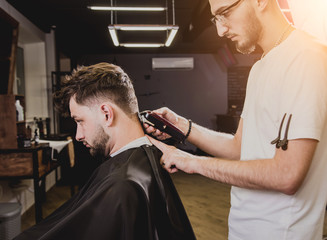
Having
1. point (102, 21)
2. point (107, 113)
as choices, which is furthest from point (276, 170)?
point (102, 21)

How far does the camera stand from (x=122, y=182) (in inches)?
34.8

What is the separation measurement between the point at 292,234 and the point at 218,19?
2.81ft

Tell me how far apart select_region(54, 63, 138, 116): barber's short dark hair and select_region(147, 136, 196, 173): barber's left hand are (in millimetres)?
305

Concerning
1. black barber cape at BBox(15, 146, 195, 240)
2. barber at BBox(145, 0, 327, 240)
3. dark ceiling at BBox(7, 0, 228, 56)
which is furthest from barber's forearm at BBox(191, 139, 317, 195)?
dark ceiling at BBox(7, 0, 228, 56)

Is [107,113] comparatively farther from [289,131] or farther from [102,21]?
[102,21]

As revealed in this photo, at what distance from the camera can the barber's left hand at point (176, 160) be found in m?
0.93

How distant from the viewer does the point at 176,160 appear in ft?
3.22

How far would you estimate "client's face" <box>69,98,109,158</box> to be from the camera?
47.8 inches

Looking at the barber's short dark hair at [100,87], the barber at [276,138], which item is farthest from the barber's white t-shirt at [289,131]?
the barber's short dark hair at [100,87]

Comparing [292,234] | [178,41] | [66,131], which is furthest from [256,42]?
[178,41]

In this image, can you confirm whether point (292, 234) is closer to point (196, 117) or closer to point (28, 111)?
point (28, 111)

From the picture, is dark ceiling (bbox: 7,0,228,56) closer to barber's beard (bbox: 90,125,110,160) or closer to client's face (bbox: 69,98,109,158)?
client's face (bbox: 69,98,109,158)

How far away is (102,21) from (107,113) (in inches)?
165

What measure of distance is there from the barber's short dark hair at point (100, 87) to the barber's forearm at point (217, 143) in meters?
0.36
